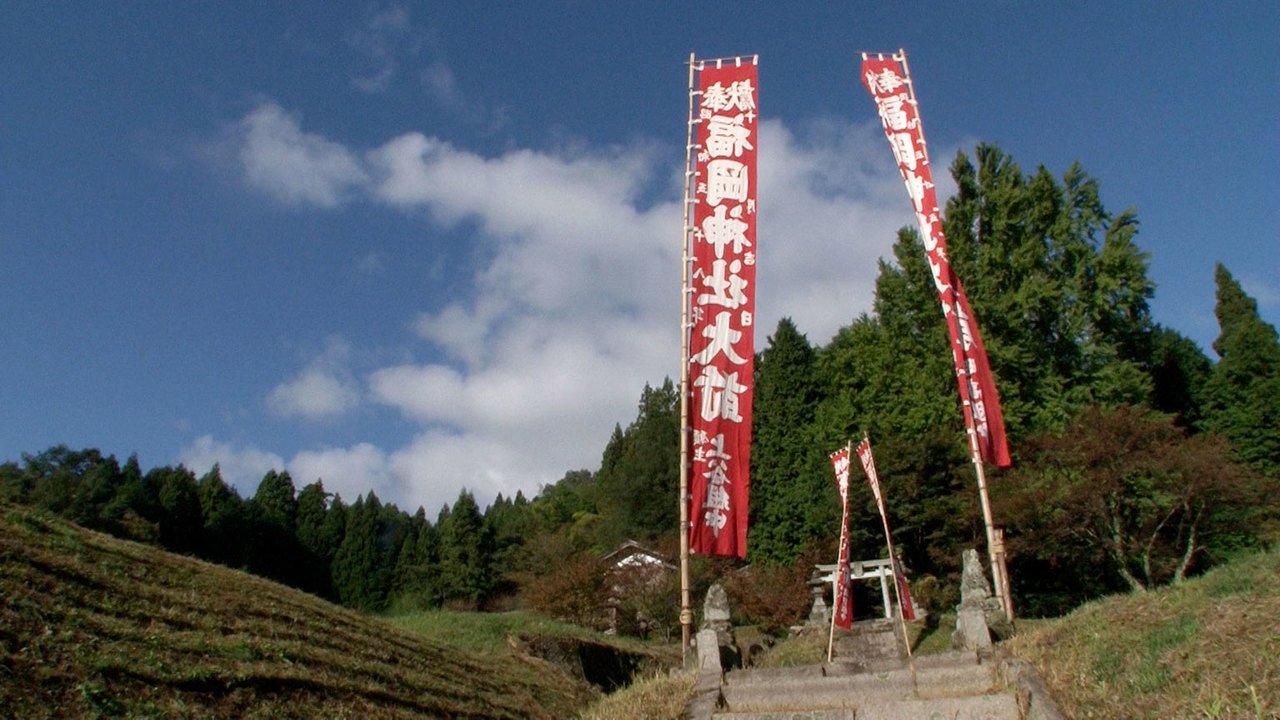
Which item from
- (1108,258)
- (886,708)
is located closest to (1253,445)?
(1108,258)

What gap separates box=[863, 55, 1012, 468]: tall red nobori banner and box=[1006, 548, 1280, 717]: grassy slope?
193 inches

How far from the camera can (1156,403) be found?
27.4 m

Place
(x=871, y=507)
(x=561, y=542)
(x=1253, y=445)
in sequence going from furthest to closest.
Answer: (x=561, y=542) < (x=1253, y=445) < (x=871, y=507)

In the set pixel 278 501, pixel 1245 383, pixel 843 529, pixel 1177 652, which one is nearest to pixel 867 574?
pixel 843 529

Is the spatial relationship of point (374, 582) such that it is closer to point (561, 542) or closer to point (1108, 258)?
point (561, 542)

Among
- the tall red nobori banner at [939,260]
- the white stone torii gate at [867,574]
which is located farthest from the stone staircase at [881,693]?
the white stone torii gate at [867,574]

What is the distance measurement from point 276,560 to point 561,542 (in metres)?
13.7

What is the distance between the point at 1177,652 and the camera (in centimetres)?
530

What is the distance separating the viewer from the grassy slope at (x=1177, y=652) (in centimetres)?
462

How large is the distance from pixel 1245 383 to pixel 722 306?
78.3 ft

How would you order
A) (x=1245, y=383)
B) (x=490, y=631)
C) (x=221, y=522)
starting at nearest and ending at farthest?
(x=490, y=631) < (x=1245, y=383) < (x=221, y=522)

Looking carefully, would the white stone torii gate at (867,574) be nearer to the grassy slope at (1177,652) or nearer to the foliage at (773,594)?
the foliage at (773,594)

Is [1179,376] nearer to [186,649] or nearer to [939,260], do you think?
[939,260]

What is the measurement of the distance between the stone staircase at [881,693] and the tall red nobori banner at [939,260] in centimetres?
565
